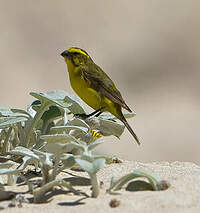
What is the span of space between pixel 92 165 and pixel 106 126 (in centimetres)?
143

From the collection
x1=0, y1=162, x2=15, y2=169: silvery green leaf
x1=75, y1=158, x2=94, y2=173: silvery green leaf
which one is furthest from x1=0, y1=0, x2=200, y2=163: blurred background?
x1=75, y1=158, x2=94, y2=173: silvery green leaf

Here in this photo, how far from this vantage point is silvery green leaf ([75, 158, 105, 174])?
3211 millimetres

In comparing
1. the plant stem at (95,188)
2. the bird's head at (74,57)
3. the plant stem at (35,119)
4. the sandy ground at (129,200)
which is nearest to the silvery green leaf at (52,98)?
the plant stem at (35,119)

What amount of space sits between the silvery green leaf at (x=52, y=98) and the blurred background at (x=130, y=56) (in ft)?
21.2

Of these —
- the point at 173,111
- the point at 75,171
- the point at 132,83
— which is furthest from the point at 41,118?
the point at 132,83

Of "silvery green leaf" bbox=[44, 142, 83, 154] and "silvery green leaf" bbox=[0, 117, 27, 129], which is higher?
"silvery green leaf" bbox=[0, 117, 27, 129]

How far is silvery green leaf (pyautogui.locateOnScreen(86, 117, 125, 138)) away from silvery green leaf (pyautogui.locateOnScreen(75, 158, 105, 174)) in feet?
4.40

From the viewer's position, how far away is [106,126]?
466cm

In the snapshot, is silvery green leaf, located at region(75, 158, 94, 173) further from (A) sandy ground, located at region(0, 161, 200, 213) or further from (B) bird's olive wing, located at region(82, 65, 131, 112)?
(B) bird's olive wing, located at region(82, 65, 131, 112)

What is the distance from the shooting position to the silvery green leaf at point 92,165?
10.5ft

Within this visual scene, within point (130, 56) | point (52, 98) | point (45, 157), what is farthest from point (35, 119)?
point (130, 56)

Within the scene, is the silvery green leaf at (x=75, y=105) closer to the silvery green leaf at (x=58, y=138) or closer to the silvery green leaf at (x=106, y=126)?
the silvery green leaf at (x=106, y=126)

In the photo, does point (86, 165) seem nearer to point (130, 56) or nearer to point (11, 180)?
point (11, 180)

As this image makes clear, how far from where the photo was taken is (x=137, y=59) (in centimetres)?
1666
